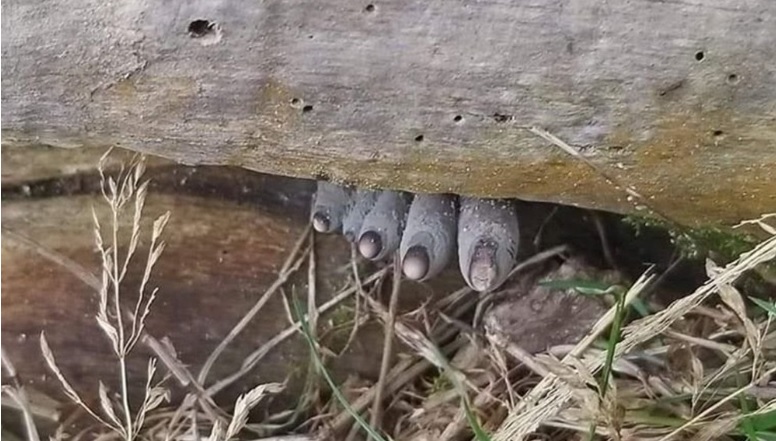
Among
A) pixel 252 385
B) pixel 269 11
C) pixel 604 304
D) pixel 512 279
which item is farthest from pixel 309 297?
pixel 269 11

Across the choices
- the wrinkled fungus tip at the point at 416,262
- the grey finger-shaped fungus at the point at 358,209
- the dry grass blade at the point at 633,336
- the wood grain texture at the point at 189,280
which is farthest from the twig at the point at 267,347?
the dry grass blade at the point at 633,336

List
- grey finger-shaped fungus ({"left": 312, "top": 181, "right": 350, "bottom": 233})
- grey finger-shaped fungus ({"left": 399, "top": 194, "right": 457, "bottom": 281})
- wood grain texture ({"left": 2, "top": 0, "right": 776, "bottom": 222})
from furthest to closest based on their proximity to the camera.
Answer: grey finger-shaped fungus ({"left": 312, "top": 181, "right": 350, "bottom": 233}) → grey finger-shaped fungus ({"left": 399, "top": 194, "right": 457, "bottom": 281}) → wood grain texture ({"left": 2, "top": 0, "right": 776, "bottom": 222})

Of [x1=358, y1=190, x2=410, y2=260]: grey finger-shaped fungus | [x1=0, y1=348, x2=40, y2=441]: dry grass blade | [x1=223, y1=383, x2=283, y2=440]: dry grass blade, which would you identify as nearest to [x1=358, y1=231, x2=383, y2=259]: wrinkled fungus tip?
[x1=358, y1=190, x2=410, y2=260]: grey finger-shaped fungus

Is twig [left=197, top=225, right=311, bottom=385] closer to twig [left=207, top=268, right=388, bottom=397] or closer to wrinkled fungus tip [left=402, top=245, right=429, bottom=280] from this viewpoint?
twig [left=207, top=268, right=388, bottom=397]

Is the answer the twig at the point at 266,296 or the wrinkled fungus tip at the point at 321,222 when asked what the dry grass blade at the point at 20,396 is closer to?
the twig at the point at 266,296

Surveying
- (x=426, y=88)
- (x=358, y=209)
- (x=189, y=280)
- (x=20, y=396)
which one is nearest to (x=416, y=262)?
(x=358, y=209)

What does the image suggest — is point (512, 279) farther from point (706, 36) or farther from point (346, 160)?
point (706, 36)
